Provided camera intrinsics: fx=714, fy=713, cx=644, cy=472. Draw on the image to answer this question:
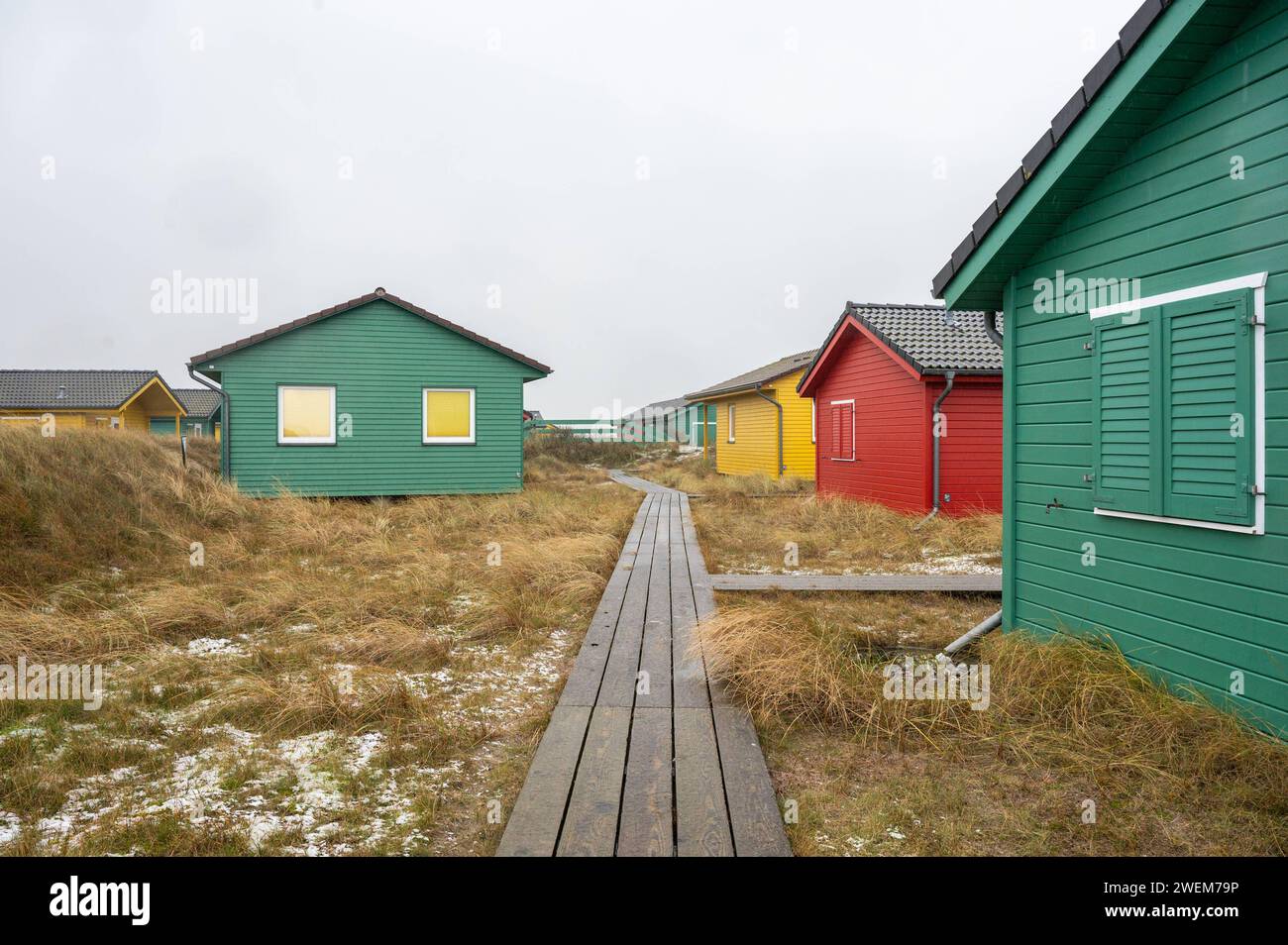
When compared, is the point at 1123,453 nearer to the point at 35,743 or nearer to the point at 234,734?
the point at 234,734

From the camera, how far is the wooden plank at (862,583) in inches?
280

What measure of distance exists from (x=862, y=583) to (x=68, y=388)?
40641mm

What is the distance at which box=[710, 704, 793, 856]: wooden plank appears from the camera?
247 centimetres

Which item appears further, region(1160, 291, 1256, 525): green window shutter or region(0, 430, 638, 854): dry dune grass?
region(1160, 291, 1256, 525): green window shutter

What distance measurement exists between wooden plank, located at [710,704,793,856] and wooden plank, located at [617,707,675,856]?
189 mm

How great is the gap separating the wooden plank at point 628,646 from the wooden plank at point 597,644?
0.04 m

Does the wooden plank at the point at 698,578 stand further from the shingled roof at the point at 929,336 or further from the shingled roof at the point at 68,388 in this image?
the shingled roof at the point at 68,388

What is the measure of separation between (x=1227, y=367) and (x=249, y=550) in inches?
382

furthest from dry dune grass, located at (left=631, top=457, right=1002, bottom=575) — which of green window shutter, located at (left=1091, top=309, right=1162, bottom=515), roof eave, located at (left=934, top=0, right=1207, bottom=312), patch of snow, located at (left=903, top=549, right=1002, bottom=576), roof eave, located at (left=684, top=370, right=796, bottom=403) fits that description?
roof eave, located at (left=684, top=370, right=796, bottom=403)

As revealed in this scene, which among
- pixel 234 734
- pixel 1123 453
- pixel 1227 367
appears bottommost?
pixel 234 734

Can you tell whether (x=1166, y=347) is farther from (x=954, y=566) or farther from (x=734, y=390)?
(x=734, y=390)

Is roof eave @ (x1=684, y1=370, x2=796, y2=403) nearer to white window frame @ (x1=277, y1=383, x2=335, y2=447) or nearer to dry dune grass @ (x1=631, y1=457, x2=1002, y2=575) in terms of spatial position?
dry dune grass @ (x1=631, y1=457, x2=1002, y2=575)

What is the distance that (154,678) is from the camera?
455cm
